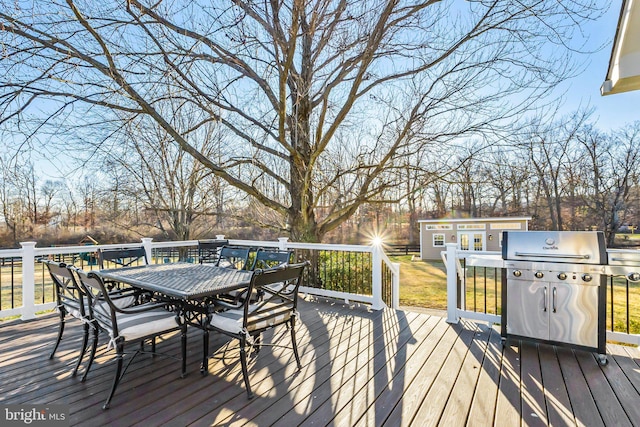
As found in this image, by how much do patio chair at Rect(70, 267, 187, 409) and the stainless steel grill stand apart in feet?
10.1

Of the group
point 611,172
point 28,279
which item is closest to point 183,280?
point 28,279

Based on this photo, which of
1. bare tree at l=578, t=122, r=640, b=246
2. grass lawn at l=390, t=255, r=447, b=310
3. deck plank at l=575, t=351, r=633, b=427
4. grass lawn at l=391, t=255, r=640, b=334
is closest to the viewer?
deck plank at l=575, t=351, r=633, b=427

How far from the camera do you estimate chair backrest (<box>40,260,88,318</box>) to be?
246 centimetres

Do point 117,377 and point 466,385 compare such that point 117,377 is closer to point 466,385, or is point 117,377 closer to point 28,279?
point 466,385

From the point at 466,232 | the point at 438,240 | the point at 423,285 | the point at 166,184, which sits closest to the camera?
the point at 166,184

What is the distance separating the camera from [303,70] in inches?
235

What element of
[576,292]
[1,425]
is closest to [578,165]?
[576,292]

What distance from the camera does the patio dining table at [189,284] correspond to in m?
2.50

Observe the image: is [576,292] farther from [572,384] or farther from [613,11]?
[613,11]

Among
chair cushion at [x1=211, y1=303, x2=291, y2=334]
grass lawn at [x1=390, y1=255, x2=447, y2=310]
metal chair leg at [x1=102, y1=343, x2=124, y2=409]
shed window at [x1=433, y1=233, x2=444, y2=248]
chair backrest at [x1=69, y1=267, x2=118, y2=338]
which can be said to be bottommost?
grass lawn at [x1=390, y1=255, x2=447, y2=310]

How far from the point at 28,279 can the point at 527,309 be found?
564cm

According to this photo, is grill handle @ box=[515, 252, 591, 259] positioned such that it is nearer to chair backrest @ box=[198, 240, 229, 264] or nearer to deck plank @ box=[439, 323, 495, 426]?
deck plank @ box=[439, 323, 495, 426]

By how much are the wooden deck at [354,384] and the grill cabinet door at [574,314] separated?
0.20 m

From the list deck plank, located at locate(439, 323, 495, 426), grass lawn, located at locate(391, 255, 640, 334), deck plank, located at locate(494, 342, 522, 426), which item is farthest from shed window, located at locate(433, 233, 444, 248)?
deck plank, located at locate(494, 342, 522, 426)
